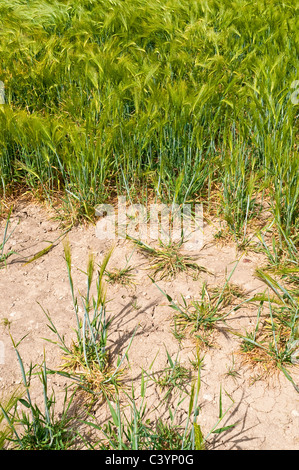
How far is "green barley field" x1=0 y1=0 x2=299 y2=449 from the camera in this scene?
1874mm

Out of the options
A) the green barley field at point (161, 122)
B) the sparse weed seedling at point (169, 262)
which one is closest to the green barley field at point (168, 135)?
the green barley field at point (161, 122)

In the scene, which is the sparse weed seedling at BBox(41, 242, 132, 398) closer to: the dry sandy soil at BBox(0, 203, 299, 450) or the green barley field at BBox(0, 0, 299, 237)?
the dry sandy soil at BBox(0, 203, 299, 450)

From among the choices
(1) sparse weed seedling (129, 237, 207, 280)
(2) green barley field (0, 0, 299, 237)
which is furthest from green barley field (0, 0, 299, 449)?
(1) sparse weed seedling (129, 237, 207, 280)

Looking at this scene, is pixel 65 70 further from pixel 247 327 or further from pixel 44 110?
pixel 247 327

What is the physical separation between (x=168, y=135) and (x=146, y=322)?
3.08 ft

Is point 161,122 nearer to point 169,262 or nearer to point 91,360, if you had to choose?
point 169,262

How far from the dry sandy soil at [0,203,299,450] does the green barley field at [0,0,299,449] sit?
0.26 ft

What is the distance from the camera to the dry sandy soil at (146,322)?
136 cm

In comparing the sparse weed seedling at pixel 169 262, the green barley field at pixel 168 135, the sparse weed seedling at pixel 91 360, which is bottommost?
the sparse weed seedling at pixel 91 360

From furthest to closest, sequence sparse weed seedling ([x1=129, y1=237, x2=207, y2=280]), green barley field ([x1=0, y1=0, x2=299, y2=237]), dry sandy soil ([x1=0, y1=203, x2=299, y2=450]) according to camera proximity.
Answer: green barley field ([x1=0, y1=0, x2=299, y2=237]), sparse weed seedling ([x1=129, y1=237, x2=207, y2=280]), dry sandy soil ([x1=0, y1=203, x2=299, y2=450])

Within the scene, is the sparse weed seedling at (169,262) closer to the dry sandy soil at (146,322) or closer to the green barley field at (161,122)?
the dry sandy soil at (146,322)

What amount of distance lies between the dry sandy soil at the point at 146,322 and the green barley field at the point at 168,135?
0.08 m

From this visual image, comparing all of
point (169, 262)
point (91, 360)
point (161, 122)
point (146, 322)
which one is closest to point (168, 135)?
point (161, 122)

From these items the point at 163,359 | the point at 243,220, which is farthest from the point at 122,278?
the point at 243,220
